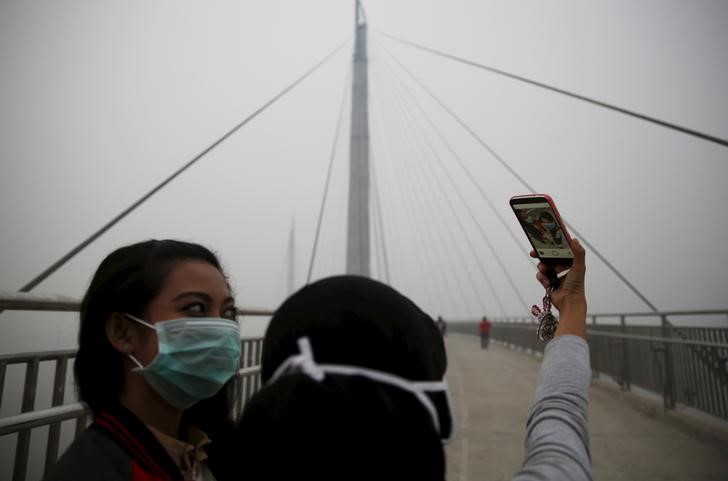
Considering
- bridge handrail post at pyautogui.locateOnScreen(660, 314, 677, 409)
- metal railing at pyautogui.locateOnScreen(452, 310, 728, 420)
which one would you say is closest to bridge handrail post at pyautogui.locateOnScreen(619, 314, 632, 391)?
metal railing at pyautogui.locateOnScreen(452, 310, 728, 420)

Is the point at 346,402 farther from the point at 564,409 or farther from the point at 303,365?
the point at 564,409

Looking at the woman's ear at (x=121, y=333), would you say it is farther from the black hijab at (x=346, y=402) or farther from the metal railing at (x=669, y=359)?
the metal railing at (x=669, y=359)

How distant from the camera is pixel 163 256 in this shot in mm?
1844

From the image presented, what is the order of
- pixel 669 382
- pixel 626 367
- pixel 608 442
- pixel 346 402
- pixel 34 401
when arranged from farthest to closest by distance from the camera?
1. pixel 626 367
2. pixel 669 382
3. pixel 608 442
4. pixel 34 401
5. pixel 346 402

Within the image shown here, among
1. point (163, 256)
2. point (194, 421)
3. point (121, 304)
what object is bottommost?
point (194, 421)

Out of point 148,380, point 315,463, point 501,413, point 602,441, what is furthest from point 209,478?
point 501,413

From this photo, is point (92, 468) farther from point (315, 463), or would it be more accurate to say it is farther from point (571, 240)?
point (571, 240)

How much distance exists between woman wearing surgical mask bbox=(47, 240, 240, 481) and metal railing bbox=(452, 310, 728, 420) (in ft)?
15.1

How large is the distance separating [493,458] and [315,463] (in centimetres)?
376

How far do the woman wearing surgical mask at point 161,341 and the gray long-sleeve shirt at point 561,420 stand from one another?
119 cm

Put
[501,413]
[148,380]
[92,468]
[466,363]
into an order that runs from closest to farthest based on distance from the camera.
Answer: [92,468] → [148,380] → [501,413] → [466,363]

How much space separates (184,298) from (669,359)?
5.50 meters

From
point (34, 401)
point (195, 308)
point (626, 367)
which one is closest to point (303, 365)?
point (195, 308)

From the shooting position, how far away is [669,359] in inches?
210
